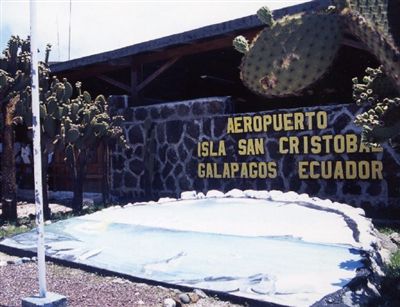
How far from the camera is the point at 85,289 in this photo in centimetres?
516

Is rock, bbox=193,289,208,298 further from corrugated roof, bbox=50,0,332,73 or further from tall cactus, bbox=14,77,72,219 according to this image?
tall cactus, bbox=14,77,72,219

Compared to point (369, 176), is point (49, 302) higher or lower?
lower

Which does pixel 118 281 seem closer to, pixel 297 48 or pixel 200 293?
pixel 200 293

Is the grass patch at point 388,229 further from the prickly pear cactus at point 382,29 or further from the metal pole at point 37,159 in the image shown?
the metal pole at point 37,159

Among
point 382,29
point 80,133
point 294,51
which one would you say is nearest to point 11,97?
point 80,133

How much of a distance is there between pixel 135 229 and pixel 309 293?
3.56 metres

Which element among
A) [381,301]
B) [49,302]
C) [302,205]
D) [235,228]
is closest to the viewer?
[49,302]

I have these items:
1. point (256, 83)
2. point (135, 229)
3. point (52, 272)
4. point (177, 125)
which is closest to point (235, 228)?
point (135, 229)

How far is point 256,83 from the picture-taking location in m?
6.34

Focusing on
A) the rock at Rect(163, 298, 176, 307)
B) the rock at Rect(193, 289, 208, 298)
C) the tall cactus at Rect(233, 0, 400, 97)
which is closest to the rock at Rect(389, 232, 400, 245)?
the tall cactus at Rect(233, 0, 400, 97)

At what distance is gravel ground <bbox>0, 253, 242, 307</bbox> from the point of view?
4.71 m

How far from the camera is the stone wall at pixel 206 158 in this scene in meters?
9.00

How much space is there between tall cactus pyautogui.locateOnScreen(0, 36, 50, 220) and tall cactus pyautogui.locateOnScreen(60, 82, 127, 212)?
884 millimetres

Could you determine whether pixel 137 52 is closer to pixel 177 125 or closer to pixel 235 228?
pixel 177 125
